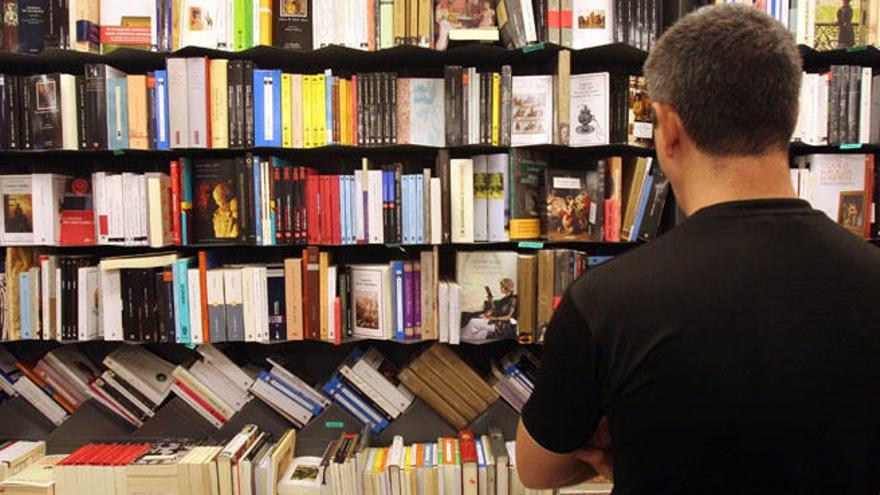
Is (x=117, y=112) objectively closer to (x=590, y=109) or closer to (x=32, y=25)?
(x=32, y=25)

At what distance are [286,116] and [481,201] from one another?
32.6 inches

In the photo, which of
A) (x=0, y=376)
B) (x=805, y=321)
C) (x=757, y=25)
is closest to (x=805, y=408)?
(x=805, y=321)

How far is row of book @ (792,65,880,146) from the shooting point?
2.20m

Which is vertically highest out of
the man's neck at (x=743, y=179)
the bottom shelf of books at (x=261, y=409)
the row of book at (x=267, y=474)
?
the man's neck at (x=743, y=179)

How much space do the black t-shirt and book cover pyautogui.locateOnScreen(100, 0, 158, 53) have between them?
2.11 meters

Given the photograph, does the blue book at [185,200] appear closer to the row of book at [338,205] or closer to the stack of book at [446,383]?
the row of book at [338,205]

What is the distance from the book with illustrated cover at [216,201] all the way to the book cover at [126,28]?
48 cm

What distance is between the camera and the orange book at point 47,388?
236 cm

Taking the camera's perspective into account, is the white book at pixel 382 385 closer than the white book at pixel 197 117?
No

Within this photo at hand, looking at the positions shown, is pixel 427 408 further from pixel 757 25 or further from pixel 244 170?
pixel 757 25

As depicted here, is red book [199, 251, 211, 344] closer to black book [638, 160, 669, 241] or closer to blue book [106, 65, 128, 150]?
blue book [106, 65, 128, 150]

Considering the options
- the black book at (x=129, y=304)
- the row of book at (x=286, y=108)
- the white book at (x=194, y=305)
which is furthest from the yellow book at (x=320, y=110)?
the black book at (x=129, y=304)

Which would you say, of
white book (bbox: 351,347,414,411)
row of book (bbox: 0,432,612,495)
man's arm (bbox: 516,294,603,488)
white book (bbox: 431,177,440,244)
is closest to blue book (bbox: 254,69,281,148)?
white book (bbox: 431,177,440,244)

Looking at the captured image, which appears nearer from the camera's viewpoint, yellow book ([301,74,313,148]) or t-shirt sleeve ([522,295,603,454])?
t-shirt sleeve ([522,295,603,454])
